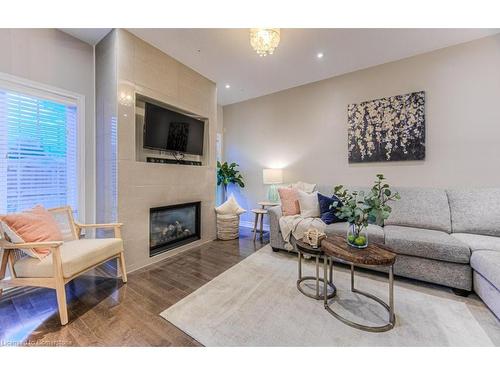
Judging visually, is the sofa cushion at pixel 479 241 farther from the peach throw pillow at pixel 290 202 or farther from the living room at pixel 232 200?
the peach throw pillow at pixel 290 202

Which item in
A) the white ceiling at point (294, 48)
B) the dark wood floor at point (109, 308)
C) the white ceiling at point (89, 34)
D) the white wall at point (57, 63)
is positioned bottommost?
the dark wood floor at point (109, 308)

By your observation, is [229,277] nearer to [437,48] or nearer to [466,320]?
[466,320]

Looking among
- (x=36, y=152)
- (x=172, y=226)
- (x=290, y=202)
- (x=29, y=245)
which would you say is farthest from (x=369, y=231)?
(x=36, y=152)

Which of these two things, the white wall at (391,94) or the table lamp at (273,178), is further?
the table lamp at (273,178)

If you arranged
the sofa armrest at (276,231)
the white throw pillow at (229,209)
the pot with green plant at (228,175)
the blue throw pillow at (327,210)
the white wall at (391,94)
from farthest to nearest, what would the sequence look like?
the pot with green plant at (228,175), the white throw pillow at (229,209), the sofa armrest at (276,231), the blue throw pillow at (327,210), the white wall at (391,94)

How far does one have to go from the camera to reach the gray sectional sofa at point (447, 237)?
1762 millimetres

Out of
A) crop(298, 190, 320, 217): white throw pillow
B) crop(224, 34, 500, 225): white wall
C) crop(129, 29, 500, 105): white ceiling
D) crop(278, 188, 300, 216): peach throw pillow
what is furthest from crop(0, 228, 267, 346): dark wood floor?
crop(129, 29, 500, 105): white ceiling

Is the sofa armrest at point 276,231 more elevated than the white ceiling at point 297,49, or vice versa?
the white ceiling at point 297,49

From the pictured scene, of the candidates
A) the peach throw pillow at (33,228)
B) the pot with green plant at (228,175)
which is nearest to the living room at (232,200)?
the peach throw pillow at (33,228)

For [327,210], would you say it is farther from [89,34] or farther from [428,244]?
[89,34]

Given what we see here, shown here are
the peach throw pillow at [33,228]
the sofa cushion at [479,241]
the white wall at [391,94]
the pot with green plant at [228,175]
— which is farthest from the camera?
the pot with green plant at [228,175]

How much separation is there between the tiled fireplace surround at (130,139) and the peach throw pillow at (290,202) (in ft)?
A: 5.21

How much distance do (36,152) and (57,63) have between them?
107cm
